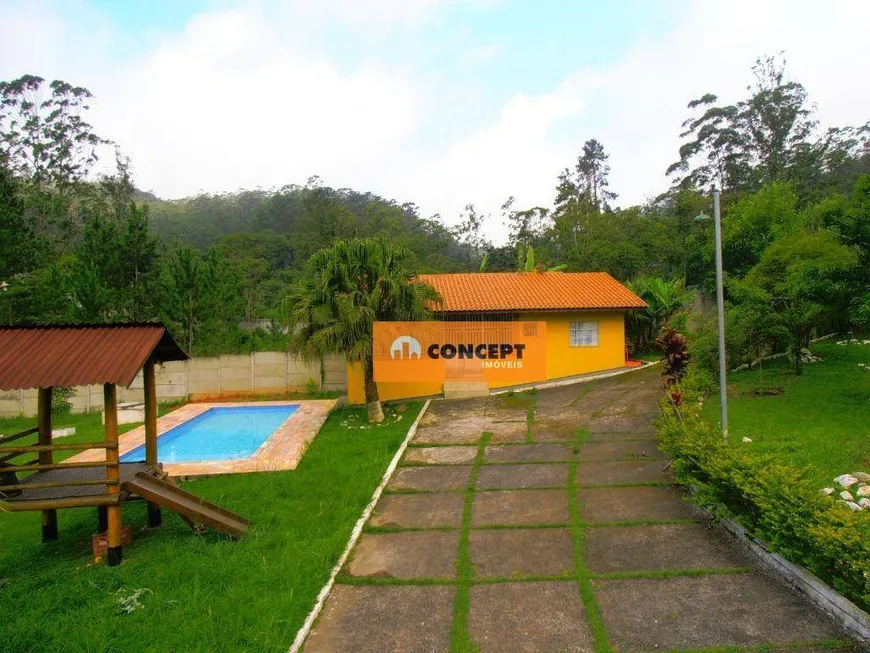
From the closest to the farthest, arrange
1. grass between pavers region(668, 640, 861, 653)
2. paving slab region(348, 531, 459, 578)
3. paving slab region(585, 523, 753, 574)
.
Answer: grass between pavers region(668, 640, 861, 653), paving slab region(585, 523, 753, 574), paving slab region(348, 531, 459, 578)

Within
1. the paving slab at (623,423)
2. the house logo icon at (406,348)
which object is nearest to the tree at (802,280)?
the paving slab at (623,423)

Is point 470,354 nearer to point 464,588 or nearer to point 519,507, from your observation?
point 519,507

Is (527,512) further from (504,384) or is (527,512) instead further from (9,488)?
(504,384)

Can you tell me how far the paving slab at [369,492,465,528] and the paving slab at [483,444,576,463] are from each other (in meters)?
1.86

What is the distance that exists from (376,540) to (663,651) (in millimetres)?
3604

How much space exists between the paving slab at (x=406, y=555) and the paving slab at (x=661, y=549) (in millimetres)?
1653

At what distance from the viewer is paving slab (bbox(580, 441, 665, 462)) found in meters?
9.57

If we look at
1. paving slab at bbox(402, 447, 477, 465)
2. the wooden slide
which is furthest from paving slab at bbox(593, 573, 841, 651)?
paving slab at bbox(402, 447, 477, 465)

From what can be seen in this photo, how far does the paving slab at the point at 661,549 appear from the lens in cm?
584

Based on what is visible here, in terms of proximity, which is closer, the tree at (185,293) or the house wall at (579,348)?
the house wall at (579,348)

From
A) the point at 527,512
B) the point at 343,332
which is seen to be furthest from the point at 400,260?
the point at 527,512

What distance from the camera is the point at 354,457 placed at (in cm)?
1031

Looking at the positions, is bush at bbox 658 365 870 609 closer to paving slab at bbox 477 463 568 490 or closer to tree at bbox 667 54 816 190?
paving slab at bbox 477 463 568 490

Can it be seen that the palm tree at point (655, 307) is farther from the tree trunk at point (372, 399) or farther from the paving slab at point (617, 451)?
the tree trunk at point (372, 399)
